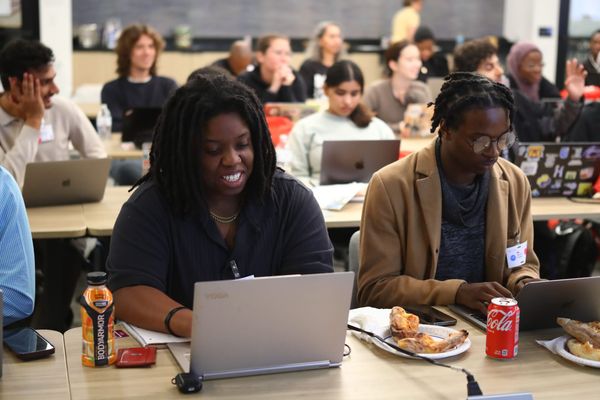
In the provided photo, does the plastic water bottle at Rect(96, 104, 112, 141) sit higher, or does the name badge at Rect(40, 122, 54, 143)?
the name badge at Rect(40, 122, 54, 143)

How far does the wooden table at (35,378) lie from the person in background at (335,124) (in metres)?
2.57

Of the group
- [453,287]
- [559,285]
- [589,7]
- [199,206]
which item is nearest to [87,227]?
[199,206]

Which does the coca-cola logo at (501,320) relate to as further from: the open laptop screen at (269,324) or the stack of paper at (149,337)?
the stack of paper at (149,337)

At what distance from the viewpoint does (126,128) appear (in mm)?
4977

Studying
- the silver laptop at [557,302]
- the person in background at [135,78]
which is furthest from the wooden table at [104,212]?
the person in background at [135,78]

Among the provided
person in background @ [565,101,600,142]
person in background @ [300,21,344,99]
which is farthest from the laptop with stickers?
person in background @ [300,21,344,99]

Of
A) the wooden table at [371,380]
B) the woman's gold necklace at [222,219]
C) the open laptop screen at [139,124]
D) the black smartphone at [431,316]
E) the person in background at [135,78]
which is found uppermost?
the person in background at [135,78]

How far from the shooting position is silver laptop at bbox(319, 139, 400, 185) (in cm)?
384

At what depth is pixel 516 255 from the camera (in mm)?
2596

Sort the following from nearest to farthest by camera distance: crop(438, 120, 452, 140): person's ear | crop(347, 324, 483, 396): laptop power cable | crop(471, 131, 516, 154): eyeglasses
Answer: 1. crop(347, 324, 483, 396): laptop power cable
2. crop(471, 131, 516, 154): eyeglasses
3. crop(438, 120, 452, 140): person's ear

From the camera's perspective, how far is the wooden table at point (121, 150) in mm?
4785

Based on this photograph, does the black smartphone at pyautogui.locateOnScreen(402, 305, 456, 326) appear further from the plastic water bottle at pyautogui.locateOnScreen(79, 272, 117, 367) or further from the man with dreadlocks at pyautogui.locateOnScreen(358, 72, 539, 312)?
the plastic water bottle at pyautogui.locateOnScreen(79, 272, 117, 367)

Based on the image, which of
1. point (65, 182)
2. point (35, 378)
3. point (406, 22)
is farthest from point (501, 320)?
point (406, 22)

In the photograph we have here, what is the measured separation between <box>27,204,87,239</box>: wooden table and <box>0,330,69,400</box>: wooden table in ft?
4.61
